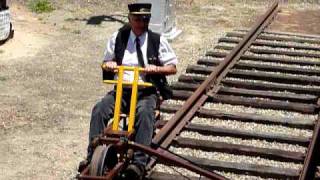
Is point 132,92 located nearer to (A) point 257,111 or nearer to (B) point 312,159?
(B) point 312,159

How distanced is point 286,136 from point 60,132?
103 inches

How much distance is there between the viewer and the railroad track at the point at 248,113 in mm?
7168

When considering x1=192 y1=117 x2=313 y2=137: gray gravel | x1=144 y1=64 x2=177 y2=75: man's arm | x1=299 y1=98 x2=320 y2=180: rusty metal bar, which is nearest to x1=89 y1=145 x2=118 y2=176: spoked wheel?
x1=144 y1=64 x2=177 y2=75: man's arm

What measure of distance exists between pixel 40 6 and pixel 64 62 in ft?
13.9

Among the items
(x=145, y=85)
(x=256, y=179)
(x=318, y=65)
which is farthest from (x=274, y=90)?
(x=145, y=85)

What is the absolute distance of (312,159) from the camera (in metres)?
7.16

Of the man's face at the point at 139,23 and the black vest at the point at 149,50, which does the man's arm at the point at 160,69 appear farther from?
the man's face at the point at 139,23

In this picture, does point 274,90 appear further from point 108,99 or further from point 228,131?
point 108,99

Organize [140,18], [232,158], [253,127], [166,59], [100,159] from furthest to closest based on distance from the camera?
[253,127], [232,158], [166,59], [140,18], [100,159]

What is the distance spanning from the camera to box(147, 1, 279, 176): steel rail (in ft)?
24.7

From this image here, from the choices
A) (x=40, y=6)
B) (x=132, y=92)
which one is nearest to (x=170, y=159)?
(x=132, y=92)

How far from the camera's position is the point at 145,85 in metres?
6.35

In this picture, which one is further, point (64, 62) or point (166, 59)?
point (64, 62)

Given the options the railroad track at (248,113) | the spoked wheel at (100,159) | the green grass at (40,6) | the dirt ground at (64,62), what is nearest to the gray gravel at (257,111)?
the railroad track at (248,113)
